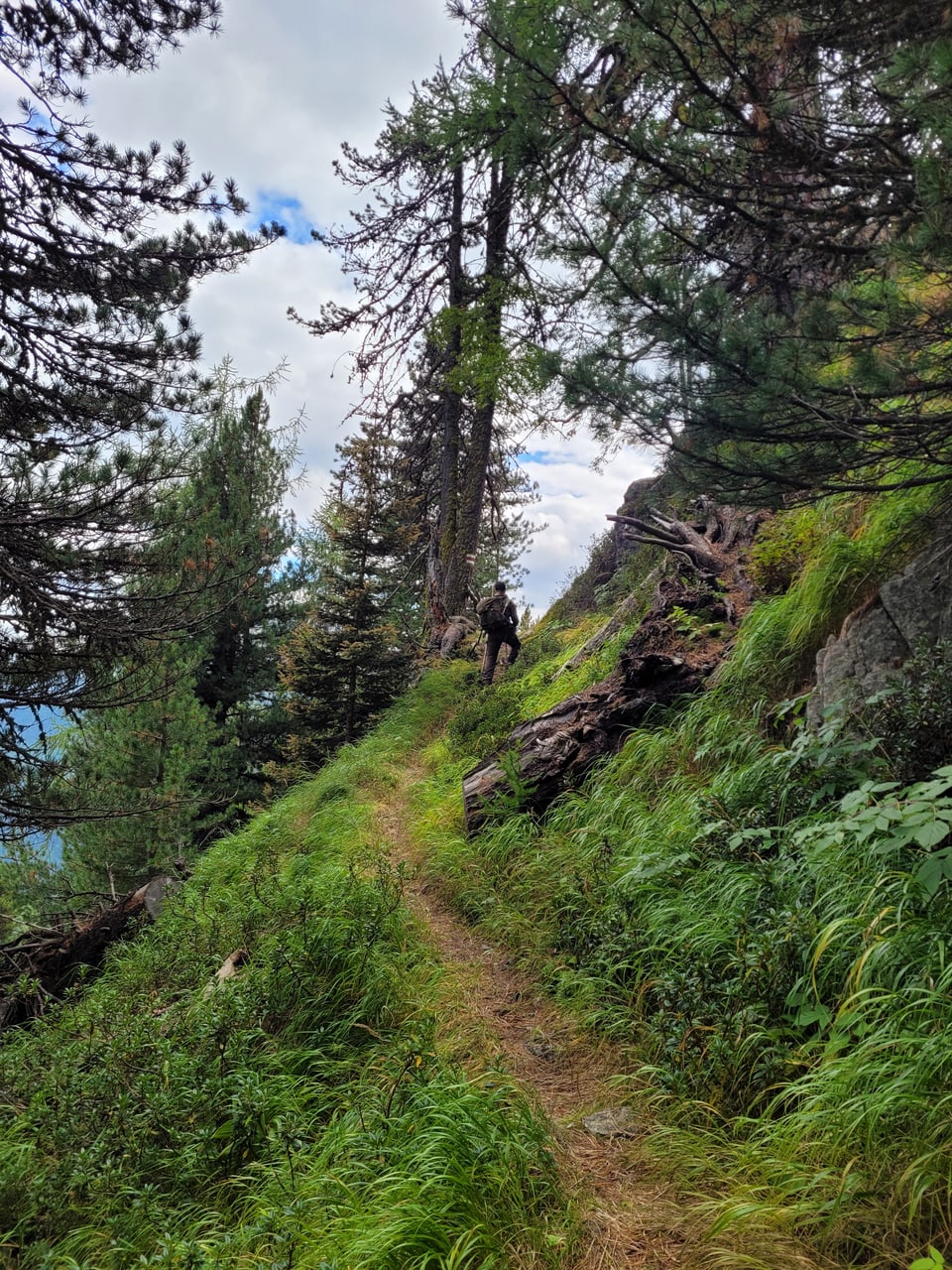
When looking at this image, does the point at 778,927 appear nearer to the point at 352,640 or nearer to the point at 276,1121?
the point at 276,1121

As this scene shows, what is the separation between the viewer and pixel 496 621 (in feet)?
38.0

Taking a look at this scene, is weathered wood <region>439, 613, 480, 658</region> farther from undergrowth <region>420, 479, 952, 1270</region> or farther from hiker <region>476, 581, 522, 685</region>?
undergrowth <region>420, 479, 952, 1270</region>

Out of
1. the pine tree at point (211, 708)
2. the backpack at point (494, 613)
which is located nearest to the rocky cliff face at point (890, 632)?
the pine tree at point (211, 708)

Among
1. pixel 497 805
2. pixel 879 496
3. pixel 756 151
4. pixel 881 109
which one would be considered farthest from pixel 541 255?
pixel 497 805

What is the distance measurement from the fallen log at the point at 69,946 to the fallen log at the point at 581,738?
371cm

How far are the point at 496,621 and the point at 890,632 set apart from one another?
793cm

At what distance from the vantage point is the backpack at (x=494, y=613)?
11555 mm

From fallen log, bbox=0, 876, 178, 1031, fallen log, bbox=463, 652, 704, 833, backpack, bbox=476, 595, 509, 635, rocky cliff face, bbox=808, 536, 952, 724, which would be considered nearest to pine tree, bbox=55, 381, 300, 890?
fallen log, bbox=0, 876, 178, 1031

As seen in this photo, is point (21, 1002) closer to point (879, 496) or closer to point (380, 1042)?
point (380, 1042)

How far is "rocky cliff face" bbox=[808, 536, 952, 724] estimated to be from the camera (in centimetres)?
376

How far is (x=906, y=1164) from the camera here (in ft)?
6.41

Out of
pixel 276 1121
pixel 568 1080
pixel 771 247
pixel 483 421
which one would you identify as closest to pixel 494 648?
pixel 483 421

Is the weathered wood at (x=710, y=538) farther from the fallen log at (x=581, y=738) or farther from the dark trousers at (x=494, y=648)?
the dark trousers at (x=494, y=648)

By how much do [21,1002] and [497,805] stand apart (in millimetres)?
4852
